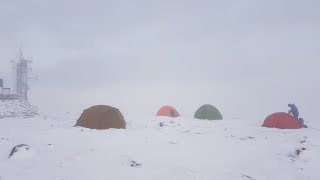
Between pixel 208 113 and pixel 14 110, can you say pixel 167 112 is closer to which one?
pixel 208 113

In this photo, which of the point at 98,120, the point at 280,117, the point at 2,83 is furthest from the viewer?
the point at 2,83

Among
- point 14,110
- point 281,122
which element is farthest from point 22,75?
point 281,122

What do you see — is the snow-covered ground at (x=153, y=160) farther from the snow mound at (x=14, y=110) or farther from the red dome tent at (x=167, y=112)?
the snow mound at (x=14, y=110)

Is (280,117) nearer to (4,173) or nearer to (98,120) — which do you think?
(98,120)

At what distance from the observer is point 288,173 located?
6.77 m

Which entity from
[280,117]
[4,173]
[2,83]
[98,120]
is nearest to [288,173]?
[4,173]

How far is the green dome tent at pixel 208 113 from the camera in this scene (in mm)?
22969

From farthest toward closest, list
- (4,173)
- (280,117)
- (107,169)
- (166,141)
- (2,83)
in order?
(2,83)
(280,117)
(166,141)
(107,169)
(4,173)

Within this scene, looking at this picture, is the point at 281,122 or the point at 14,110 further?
the point at 14,110

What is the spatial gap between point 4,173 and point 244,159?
544 cm

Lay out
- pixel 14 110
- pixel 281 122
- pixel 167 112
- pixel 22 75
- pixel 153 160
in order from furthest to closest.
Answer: pixel 22 75
pixel 14 110
pixel 167 112
pixel 281 122
pixel 153 160

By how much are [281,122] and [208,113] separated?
752 cm

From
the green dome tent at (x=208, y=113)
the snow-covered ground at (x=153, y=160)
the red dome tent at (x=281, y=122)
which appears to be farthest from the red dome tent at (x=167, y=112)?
the snow-covered ground at (x=153, y=160)

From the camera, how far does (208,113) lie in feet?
75.8
